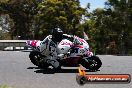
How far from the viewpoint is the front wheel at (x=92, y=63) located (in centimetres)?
1853

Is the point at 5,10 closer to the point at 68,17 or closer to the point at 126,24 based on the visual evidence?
the point at 68,17

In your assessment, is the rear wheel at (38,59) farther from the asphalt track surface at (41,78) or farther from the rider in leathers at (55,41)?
the rider in leathers at (55,41)

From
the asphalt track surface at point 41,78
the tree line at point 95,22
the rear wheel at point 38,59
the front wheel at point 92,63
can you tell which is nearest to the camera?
the asphalt track surface at point 41,78

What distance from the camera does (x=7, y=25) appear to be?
300 feet

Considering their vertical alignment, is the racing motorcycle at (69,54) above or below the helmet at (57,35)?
below

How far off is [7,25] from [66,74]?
247 ft

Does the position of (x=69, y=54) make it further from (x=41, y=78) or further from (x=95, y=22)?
(x=95, y=22)

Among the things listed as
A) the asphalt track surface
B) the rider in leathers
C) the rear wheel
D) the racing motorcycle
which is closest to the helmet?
the rider in leathers

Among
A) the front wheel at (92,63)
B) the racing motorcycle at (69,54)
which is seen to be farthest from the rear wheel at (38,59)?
the front wheel at (92,63)

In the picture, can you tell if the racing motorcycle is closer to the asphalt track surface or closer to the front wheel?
the front wheel

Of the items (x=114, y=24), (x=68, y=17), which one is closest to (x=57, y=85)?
(x=114, y=24)

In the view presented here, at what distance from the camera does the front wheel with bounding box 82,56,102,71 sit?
60.8 feet

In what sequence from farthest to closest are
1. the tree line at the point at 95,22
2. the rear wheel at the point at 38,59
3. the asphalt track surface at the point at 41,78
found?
1. the tree line at the point at 95,22
2. the rear wheel at the point at 38,59
3. the asphalt track surface at the point at 41,78

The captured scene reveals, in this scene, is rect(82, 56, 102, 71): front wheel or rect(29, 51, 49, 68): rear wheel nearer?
rect(82, 56, 102, 71): front wheel
